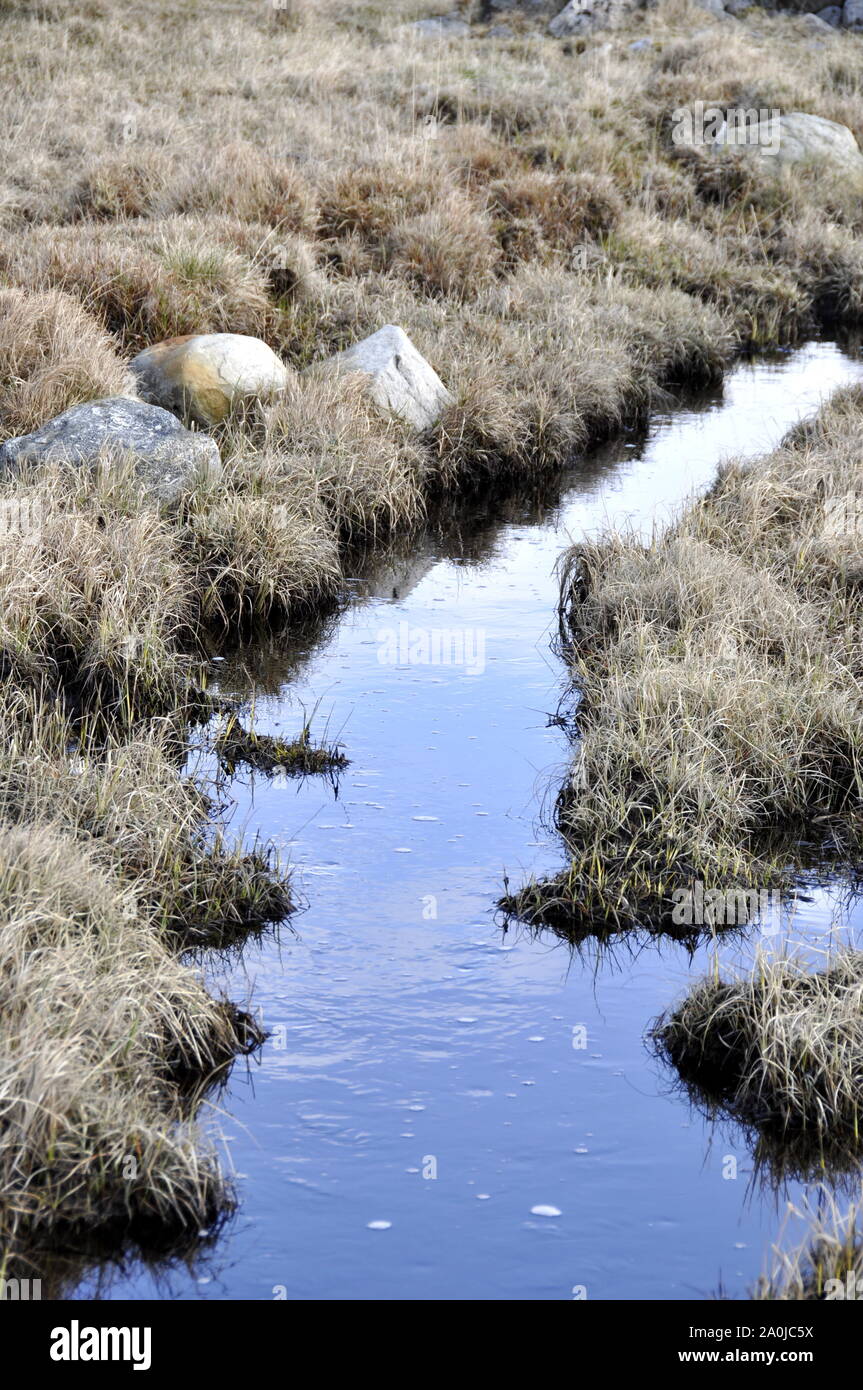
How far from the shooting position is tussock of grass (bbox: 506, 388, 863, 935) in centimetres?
563

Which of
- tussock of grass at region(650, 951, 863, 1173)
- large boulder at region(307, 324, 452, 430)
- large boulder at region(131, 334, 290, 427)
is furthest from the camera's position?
large boulder at region(307, 324, 452, 430)

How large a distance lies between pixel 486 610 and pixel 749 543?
1.59m

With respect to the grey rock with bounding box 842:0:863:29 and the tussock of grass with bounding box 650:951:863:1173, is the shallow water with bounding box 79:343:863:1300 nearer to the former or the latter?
the tussock of grass with bounding box 650:951:863:1173

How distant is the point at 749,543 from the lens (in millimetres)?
8336

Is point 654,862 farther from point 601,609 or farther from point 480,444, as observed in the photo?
point 480,444

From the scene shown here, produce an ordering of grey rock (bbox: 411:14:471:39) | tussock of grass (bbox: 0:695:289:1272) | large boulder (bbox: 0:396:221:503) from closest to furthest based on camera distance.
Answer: tussock of grass (bbox: 0:695:289:1272), large boulder (bbox: 0:396:221:503), grey rock (bbox: 411:14:471:39)

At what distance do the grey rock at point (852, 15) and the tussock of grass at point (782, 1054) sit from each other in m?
26.3

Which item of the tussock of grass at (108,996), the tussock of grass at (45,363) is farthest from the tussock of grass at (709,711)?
the tussock of grass at (45,363)

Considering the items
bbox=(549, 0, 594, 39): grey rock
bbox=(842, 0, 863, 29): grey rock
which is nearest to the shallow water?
bbox=(549, 0, 594, 39): grey rock

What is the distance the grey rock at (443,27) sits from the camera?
24281mm

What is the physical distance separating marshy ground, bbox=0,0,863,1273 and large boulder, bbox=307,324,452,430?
18cm

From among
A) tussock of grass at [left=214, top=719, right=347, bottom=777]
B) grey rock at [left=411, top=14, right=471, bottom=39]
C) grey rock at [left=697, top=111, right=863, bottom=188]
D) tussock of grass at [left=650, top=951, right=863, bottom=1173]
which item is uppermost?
grey rock at [left=411, top=14, right=471, bottom=39]

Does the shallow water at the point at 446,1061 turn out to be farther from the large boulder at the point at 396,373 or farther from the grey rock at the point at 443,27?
the grey rock at the point at 443,27

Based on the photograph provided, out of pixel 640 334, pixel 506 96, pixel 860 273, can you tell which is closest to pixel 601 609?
pixel 640 334
